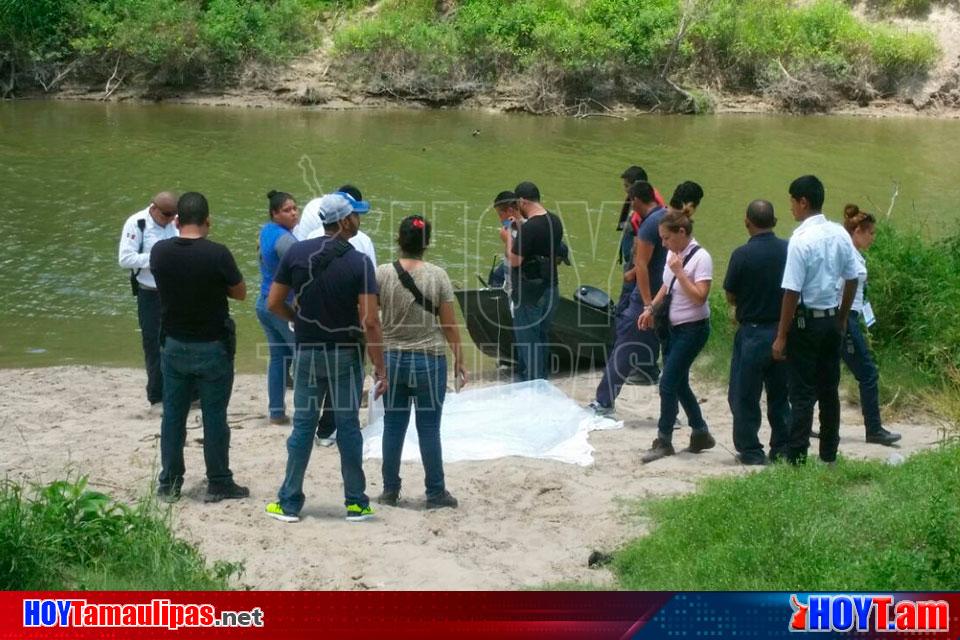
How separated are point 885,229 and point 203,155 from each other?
13.7 m

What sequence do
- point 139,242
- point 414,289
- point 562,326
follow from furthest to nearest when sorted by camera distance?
point 562,326
point 139,242
point 414,289

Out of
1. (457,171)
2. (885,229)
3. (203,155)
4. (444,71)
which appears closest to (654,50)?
(444,71)

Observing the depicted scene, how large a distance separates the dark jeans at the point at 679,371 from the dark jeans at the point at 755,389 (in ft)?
0.83

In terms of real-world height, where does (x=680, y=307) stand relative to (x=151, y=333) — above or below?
above

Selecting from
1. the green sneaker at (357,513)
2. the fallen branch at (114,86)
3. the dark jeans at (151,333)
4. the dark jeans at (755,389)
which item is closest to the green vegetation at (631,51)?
the fallen branch at (114,86)

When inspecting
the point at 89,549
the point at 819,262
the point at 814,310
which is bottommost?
the point at 89,549

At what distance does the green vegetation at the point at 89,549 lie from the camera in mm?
5547

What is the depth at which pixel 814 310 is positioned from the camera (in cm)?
709

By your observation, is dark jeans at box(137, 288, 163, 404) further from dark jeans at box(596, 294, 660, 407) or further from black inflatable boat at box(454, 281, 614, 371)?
dark jeans at box(596, 294, 660, 407)

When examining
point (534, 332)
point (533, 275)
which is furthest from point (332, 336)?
point (534, 332)

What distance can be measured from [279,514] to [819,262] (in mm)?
3395

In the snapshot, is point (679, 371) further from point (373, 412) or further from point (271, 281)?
point (271, 281)

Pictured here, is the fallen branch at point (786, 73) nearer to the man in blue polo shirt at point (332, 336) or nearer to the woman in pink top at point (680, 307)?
the woman in pink top at point (680, 307)

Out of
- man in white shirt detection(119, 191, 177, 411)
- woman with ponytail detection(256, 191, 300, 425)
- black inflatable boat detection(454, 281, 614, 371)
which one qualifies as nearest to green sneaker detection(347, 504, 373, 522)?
woman with ponytail detection(256, 191, 300, 425)
